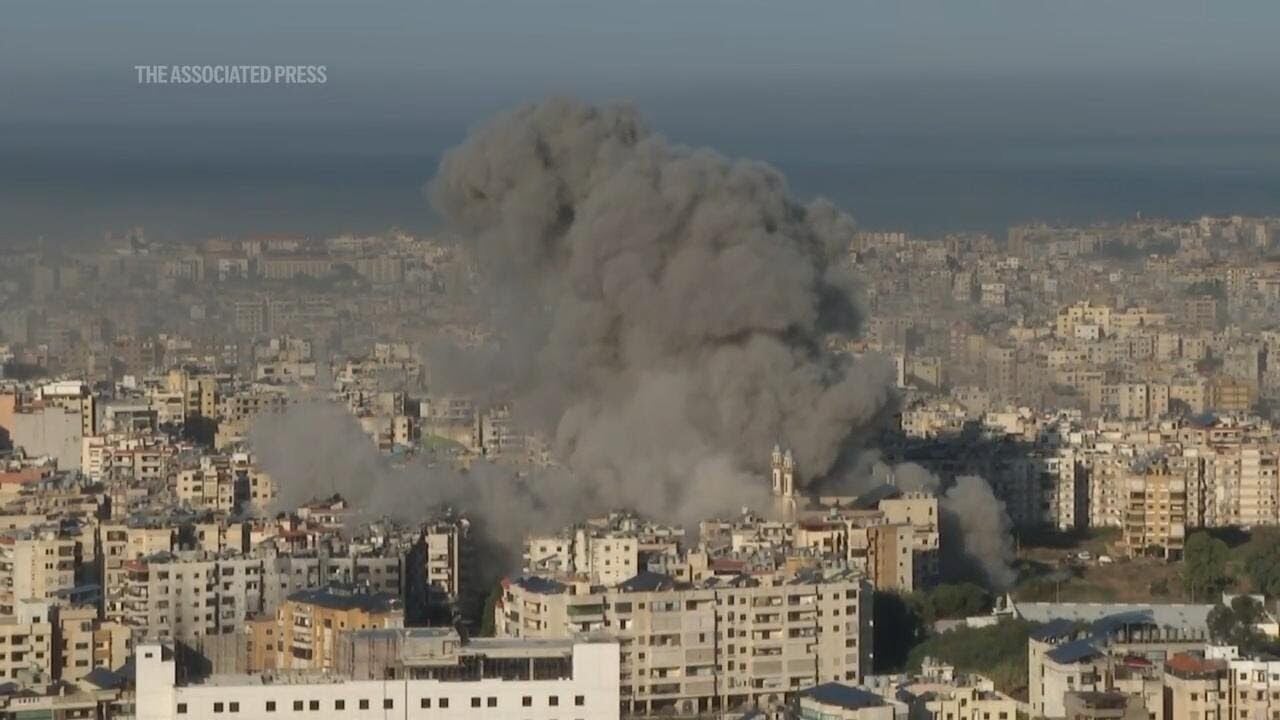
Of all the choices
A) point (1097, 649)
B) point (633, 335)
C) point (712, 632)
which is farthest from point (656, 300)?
point (1097, 649)

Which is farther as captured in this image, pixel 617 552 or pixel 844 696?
pixel 617 552

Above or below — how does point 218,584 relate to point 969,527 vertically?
below

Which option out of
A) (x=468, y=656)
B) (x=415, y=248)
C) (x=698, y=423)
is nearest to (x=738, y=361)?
(x=698, y=423)

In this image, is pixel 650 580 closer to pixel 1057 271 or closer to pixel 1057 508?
pixel 1057 508

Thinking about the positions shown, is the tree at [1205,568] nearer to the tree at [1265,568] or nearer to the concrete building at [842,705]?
the tree at [1265,568]

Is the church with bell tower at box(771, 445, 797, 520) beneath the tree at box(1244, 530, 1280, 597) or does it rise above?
above

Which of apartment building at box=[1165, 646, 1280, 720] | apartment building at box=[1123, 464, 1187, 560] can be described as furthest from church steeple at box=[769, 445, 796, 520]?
apartment building at box=[1165, 646, 1280, 720]

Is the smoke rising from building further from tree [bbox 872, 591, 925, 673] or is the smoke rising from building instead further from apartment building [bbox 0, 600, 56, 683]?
apartment building [bbox 0, 600, 56, 683]

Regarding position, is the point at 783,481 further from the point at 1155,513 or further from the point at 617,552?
the point at 1155,513
